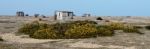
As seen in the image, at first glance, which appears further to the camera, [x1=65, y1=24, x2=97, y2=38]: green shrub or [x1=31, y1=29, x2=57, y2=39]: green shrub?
[x1=65, y1=24, x2=97, y2=38]: green shrub

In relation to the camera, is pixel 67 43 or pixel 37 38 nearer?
pixel 67 43

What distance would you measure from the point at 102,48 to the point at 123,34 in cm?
962

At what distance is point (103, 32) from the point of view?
1272 inches

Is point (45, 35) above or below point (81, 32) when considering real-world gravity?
below

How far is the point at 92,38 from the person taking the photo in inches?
1190

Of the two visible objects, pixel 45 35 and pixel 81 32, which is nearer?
pixel 45 35

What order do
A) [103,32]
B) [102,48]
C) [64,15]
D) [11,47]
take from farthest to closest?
[64,15], [103,32], [102,48], [11,47]

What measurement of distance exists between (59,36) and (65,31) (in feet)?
6.55

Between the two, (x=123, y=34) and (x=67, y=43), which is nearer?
(x=67, y=43)

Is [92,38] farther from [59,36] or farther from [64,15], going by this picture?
[64,15]

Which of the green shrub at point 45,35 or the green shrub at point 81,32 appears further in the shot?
A: the green shrub at point 81,32

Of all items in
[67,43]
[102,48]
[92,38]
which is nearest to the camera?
[102,48]

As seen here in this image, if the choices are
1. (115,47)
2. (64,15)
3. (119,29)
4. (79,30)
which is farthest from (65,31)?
(115,47)

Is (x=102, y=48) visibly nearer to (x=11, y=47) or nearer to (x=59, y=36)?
(x=11, y=47)
